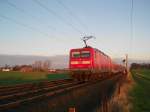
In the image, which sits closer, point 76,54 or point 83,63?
point 83,63

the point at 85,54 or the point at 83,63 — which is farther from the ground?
the point at 85,54

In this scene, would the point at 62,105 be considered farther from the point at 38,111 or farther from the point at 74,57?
the point at 74,57

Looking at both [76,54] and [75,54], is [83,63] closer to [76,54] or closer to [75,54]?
[76,54]

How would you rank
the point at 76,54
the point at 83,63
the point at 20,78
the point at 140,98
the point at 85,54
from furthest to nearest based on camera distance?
the point at 20,78 < the point at 76,54 < the point at 85,54 < the point at 83,63 < the point at 140,98

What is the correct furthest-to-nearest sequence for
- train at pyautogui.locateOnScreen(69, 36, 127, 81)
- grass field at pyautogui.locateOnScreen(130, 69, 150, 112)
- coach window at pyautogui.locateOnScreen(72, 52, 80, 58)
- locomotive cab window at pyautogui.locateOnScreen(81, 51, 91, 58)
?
coach window at pyautogui.locateOnScreen(72, 52, 80, 58)
locomotive cab window at pyautogui.locateOnScreen(81, 51, 91, 58)
train at pyautogui.locateOnScreen(69, 36, 127, 81)
grass field at pyautogui.locateOnScreen(130, 69, 150, 112)

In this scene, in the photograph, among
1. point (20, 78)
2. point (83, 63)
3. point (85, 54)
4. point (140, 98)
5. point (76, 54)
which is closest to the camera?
point (140, 98)

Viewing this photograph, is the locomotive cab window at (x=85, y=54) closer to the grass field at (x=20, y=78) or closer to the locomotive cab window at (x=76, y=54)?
the locomotive cab window at (x=76, y=54)

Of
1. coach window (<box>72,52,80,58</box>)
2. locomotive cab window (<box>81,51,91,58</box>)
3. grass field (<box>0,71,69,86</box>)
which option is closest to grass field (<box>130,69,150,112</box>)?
locomotive cab window (<box>81,51,91,58</box>)

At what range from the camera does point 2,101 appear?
12289 mm

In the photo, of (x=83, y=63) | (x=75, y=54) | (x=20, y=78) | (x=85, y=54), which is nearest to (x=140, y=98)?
(x=83, y=63)

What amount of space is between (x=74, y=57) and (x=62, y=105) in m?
17.0

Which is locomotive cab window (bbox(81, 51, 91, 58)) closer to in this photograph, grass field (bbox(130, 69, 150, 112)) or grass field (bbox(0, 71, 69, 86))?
grass field (bbox(130, 69, 150, 112))

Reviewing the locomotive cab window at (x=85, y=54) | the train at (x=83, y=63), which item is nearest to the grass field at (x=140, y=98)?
the train at (x=83, y=63)

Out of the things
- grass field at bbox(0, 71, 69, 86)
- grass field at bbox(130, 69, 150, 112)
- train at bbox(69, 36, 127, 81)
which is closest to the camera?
grass field at bbox(130, 69, 150, 112)
